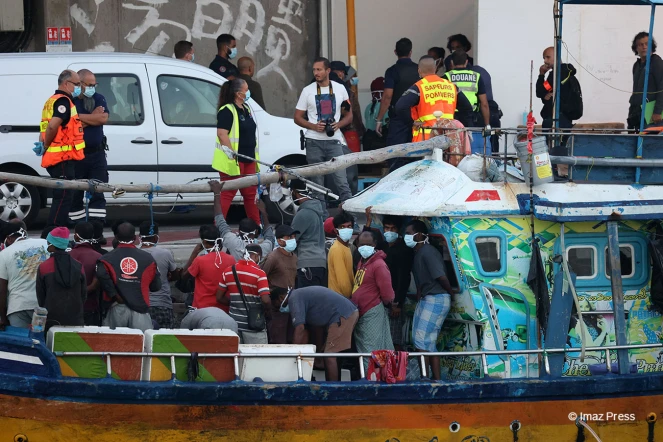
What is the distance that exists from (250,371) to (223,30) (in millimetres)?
9816

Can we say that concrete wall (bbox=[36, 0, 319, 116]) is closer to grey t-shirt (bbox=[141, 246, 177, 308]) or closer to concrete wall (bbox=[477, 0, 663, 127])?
concrete wall (bbox=[477, 0, 663, 127])

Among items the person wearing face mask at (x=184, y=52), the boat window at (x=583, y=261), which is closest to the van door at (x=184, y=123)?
the person wearing face mask at (x=184, y=52)

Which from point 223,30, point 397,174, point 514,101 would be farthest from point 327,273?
point 223,30

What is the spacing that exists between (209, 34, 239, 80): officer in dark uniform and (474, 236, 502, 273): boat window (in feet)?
19.5

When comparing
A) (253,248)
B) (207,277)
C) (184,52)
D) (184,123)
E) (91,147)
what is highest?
(184,52)

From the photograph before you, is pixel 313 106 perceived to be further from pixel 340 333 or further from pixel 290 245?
pixel 340 333

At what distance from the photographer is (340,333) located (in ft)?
31.6

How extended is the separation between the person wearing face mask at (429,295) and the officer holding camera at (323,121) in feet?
9.78

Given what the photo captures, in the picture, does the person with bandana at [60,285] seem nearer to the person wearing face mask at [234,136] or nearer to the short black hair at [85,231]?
the short black hair at [85,231]

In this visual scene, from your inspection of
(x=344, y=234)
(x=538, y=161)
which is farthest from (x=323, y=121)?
(x=538, y=161)

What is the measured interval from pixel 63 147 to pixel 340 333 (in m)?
3.61

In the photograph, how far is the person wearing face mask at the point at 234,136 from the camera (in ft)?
37.7

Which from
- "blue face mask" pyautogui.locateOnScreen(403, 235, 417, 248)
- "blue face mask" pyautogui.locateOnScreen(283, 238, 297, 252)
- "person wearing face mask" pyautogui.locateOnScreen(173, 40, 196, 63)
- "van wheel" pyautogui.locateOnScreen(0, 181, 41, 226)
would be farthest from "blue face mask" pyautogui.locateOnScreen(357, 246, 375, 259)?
"person wearing face mask" pyautogui.locateOnScreen(173, 40, 196, 63)

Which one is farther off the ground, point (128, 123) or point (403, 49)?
point (403, 49)
